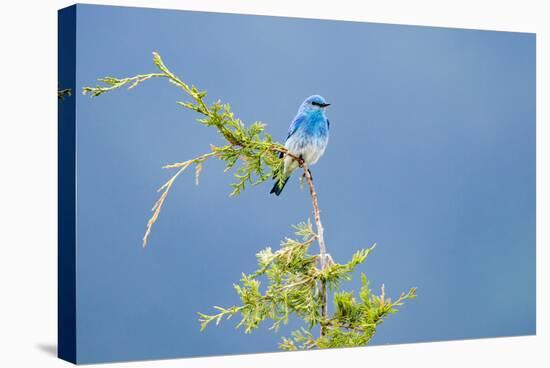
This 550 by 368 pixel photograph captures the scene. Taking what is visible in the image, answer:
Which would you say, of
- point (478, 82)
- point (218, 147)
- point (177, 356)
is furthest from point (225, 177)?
point (478, 82)

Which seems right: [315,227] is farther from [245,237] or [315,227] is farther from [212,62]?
[212,62]

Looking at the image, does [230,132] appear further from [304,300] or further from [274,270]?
[304,300]

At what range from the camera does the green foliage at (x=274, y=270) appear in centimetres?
584

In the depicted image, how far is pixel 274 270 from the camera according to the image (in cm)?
586

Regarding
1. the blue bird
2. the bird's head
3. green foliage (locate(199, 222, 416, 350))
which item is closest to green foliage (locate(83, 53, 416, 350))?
green foliage (locate(199, 222, 416, 350))

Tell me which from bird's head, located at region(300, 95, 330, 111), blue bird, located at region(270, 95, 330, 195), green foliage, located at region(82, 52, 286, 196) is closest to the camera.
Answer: green foliage, located at region(82, 52, 286, 196)

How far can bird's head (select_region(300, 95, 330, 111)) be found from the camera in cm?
649

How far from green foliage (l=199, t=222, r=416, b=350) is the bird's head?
2.46ft

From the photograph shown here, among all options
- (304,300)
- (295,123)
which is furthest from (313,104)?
(304,300)

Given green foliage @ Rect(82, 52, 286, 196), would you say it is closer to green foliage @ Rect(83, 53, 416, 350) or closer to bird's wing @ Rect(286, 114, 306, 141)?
green foliage @ Rect(83, 53, 416, 350)

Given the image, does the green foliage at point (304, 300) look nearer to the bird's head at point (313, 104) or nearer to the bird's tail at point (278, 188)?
the bird's tail at point (278, 188)

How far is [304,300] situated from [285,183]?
900 mm

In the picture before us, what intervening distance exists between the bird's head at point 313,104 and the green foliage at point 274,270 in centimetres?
39

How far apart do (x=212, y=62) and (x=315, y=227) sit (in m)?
1.23
